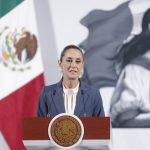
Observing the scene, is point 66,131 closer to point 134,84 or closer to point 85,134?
point 85,134

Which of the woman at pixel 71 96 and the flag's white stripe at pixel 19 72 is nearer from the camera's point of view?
the woman at pixel 71 96

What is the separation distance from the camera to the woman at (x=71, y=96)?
1.92 meters

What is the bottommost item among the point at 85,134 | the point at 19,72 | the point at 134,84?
the point at 134,84

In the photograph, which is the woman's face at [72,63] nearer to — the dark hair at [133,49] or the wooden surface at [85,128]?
the wooden surface at [85,128]

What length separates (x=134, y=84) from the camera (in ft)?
10.4

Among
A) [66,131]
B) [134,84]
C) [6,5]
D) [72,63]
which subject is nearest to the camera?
[66,131]

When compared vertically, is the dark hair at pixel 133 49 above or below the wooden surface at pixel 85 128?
below

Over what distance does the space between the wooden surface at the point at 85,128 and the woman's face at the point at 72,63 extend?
31cm

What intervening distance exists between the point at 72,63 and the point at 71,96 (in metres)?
0.17

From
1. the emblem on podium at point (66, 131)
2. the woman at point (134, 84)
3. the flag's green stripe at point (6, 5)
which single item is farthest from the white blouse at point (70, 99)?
the flag's green stripe at point (6, 5)

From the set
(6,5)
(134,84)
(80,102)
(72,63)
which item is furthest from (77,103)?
(6,5)

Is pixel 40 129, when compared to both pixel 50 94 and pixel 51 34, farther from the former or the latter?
pixel 51 34

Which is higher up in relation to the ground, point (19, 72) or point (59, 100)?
point (59, 100)

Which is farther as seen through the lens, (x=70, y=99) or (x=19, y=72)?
(x=19, y=72)
